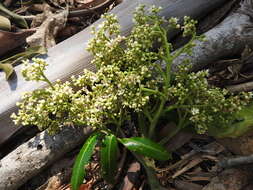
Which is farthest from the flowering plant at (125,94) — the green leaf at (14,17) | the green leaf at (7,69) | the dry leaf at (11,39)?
the green leaf at (14,17)

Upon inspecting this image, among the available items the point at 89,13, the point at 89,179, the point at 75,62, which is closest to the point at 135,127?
the point at 89,179

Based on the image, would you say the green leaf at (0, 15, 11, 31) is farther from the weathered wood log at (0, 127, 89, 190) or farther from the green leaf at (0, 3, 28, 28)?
the weathered wood log at (0, 127, 89, 190)

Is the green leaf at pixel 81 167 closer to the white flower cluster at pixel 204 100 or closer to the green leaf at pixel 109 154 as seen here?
the green leaf at pixel 109 154

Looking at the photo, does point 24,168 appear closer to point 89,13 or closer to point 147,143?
point 147,143

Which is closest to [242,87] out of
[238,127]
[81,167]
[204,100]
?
[238,127]

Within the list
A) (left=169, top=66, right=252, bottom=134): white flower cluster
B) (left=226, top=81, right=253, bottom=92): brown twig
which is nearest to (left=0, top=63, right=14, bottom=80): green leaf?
(left=169, top=66, right=252, bottom=134): white flower cluster

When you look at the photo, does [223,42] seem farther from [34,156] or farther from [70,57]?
[34,156]
